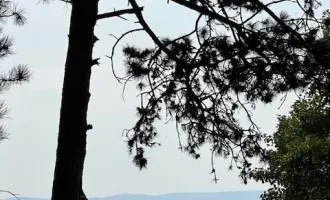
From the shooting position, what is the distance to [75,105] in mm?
4031

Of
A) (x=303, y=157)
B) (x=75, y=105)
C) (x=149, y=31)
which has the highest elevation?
(x=303, y=157)

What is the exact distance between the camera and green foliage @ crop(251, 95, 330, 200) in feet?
37.9

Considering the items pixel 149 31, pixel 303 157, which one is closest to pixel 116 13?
pixel 149 31

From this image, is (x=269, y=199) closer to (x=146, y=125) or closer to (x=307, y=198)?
(x=307, y=198)

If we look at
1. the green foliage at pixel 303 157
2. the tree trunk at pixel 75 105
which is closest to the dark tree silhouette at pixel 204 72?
the tree trunk at pixel 75 105

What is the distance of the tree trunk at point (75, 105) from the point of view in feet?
13.0

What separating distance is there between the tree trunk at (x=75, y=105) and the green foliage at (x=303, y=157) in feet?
24.6

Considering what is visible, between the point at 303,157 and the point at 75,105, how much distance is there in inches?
324

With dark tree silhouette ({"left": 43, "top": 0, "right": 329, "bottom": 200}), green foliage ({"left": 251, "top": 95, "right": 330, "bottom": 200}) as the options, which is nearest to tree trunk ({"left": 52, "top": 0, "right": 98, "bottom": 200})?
dark tree silhouette ({"left": 43, "top": 0, "right": 329, "bottom": 200})

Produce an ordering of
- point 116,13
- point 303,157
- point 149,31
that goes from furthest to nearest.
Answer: point 303,157 → point 149,31 → point 116,13

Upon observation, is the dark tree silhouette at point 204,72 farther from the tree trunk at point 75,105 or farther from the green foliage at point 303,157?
the green foliage at point 303,157

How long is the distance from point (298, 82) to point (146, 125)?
1212mm

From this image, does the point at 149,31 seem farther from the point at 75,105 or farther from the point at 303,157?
A: the point at 303,157

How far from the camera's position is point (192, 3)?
4336 millimetres
